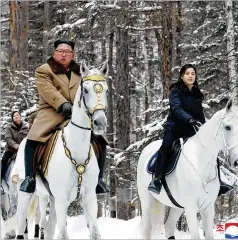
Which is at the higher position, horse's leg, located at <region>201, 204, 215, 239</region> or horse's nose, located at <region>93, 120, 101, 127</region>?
horse's nose, located at <region>93, 120, 101, 127</region>

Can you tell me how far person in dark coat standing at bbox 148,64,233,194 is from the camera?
24.2ft

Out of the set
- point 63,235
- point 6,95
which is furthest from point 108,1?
point 63,235

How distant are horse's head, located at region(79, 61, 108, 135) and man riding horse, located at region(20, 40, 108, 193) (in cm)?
75

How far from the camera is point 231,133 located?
21.0 feet

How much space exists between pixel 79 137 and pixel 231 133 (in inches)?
78.4

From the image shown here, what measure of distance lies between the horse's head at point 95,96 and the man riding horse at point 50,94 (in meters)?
0.75

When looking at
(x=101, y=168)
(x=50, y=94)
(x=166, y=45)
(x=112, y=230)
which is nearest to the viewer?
(x=50, y=94)

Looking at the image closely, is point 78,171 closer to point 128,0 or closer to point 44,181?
point 44,181

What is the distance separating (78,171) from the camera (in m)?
6.11

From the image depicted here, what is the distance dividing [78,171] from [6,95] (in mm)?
13156

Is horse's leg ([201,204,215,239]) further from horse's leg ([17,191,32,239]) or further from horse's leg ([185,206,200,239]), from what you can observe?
horse's leg ([17,191,32,239])

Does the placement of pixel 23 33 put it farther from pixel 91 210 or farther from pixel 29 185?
pixel 91 210

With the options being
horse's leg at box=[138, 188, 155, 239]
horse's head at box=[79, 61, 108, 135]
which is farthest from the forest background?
horse's head at box=[79, 61, 108, 135]

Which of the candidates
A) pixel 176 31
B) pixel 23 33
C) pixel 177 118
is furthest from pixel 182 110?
pixel 23 33
